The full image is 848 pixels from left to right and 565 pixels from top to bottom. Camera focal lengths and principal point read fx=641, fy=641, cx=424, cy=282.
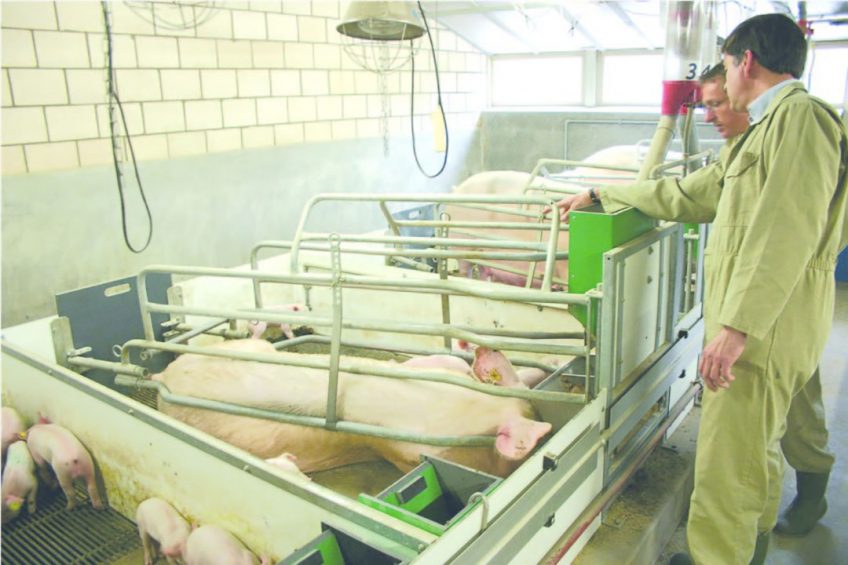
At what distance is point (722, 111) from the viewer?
2232mm

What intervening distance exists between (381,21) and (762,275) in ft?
8.37

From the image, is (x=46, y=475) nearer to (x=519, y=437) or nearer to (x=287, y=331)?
(x=287, y=331)

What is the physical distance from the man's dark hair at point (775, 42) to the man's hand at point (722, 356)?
71cm

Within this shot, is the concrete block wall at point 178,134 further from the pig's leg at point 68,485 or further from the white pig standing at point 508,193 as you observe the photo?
the pig's leg at point 68,485

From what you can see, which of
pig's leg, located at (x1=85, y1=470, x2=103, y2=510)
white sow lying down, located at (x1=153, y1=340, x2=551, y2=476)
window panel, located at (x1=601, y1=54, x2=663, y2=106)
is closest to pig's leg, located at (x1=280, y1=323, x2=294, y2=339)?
white sow lying down, located at (x1=153, y1=340, x2=551, y2=476)

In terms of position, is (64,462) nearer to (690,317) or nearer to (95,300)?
(95,300)

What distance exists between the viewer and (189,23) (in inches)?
170

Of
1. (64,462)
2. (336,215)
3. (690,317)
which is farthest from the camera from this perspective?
(336,215)

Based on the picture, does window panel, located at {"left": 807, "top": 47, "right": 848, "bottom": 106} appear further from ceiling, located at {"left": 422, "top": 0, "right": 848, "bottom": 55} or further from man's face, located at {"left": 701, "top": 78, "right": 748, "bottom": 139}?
man's face, located at {"left": 701, "top": 78, "right": 748, "bottom": 139}

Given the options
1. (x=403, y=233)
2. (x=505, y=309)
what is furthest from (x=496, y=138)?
(x=505, y=309)

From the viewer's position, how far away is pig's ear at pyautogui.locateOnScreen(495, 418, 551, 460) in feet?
6.06

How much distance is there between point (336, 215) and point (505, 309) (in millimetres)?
2985

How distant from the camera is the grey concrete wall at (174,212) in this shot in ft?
11.9

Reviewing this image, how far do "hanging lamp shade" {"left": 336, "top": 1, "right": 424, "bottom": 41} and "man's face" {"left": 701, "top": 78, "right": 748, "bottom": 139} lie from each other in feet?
5.20
